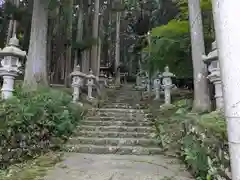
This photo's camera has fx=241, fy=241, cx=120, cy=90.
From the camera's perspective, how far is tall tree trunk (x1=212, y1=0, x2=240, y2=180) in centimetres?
104

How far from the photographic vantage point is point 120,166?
12.8 ft

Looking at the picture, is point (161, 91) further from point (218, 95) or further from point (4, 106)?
point (4, 106)

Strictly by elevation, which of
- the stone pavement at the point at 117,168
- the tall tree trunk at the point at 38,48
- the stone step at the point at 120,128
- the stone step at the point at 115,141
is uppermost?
the tall tree trunk at the point at 38,48

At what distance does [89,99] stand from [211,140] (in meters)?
6.24

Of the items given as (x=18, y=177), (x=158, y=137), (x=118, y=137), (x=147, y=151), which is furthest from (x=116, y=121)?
(x=18, y=177)

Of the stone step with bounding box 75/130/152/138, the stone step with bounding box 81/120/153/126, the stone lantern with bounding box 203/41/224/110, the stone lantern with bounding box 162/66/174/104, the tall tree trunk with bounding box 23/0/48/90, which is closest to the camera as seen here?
the stone lantern with bounding box 203/41/224/110

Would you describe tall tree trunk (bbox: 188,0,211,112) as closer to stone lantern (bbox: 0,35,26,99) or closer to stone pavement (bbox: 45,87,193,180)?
stone pavement (bbox: 45,87,193,180)

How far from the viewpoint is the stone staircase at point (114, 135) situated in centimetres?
503

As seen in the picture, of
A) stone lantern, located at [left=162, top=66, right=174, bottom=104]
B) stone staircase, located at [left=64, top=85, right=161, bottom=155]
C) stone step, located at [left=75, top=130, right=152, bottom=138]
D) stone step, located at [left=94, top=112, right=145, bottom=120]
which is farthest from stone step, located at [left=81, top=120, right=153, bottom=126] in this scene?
stone lantern, located at [left=162, top=66, right=174, bottom=104]

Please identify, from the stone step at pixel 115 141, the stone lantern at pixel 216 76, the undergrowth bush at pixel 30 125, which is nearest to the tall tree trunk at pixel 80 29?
the undergrowth bush at pixel 30 125

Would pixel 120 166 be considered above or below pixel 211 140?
below

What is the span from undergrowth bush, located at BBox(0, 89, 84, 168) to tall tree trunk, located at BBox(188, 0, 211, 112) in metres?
3.14

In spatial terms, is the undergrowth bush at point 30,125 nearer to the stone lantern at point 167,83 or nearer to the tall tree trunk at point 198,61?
the tall tree trunk at point 198,61

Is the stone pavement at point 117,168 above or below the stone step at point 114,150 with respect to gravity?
below
